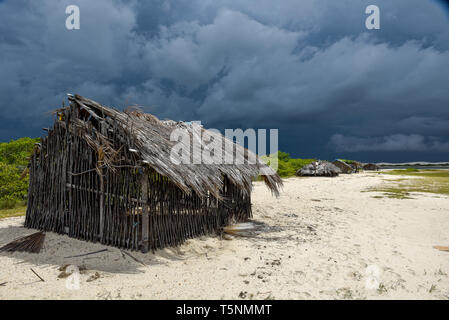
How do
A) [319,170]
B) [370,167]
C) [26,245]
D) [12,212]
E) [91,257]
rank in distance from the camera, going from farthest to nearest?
1. [370,167]
2. [319,170]
3. [12,212]
4. [26,245]
5. [91,257]

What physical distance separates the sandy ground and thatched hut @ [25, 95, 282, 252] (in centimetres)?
36

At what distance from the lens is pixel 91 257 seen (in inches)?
193

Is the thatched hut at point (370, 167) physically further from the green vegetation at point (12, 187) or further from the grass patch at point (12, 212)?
the grass patch at point (12, 212)

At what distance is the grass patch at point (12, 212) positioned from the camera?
8737 mm

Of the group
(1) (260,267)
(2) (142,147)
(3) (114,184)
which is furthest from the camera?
(3) (114,184)

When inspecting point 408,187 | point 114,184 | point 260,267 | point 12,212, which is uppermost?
point 114,184

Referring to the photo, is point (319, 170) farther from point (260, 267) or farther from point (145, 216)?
point (145, 216)

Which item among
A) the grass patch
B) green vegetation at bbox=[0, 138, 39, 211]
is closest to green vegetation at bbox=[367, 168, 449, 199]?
the grass patch

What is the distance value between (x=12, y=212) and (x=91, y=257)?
708cm

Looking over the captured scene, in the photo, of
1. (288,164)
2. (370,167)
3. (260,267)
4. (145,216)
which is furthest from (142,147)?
→ (370,167)

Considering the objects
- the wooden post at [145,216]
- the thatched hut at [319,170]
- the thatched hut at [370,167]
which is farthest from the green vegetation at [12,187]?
the thatched hut at [370,167]
